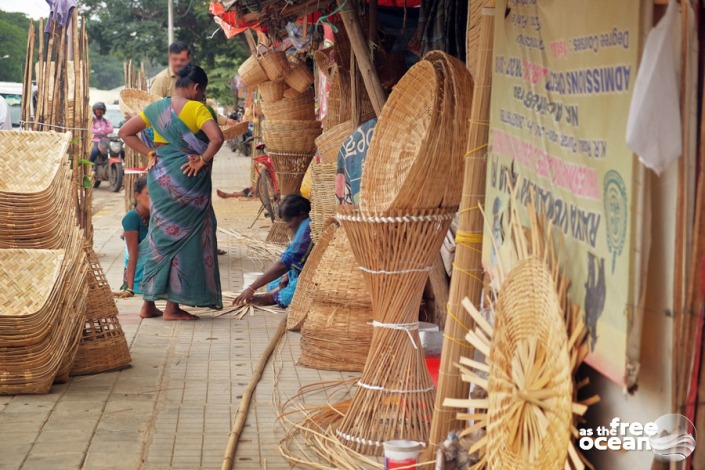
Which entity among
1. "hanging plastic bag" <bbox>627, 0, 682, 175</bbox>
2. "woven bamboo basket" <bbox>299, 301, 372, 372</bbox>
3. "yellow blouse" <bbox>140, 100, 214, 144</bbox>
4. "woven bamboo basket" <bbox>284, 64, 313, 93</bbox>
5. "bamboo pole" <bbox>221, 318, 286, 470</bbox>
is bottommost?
"bamboo pole" <bbox>221, 318, 286, 470</bbox>

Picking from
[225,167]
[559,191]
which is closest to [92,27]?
[225,167]

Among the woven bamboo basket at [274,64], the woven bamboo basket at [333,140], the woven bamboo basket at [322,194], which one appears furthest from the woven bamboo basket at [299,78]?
the woven bamboo basket at [333,140]

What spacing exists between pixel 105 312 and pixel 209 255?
1.74 metres

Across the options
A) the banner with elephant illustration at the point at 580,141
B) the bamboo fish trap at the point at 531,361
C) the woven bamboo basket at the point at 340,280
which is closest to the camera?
the banner with elephant illustration at the point at 580,141

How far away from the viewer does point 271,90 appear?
430 inches

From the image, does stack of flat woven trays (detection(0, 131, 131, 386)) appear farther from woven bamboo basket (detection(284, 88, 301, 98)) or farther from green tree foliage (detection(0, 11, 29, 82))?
green tree foliage (detection(0, 11, 29, 82))

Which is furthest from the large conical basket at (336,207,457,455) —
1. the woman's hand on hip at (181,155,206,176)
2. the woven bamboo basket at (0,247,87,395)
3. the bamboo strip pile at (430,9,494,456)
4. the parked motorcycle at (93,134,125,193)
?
the parked motorcycle at (93,134,125,193)

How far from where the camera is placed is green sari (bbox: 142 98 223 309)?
7.59 m

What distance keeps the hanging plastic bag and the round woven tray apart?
0.68 metres

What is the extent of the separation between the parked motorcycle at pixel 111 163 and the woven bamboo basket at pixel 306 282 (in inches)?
556

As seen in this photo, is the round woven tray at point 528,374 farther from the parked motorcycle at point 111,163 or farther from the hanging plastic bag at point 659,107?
the parked motorcycle at point 111,163

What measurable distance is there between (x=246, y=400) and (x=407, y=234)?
1581 millimetres

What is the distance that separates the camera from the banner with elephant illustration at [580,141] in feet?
8.47

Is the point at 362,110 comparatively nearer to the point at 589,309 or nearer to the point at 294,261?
the point at 294,261
